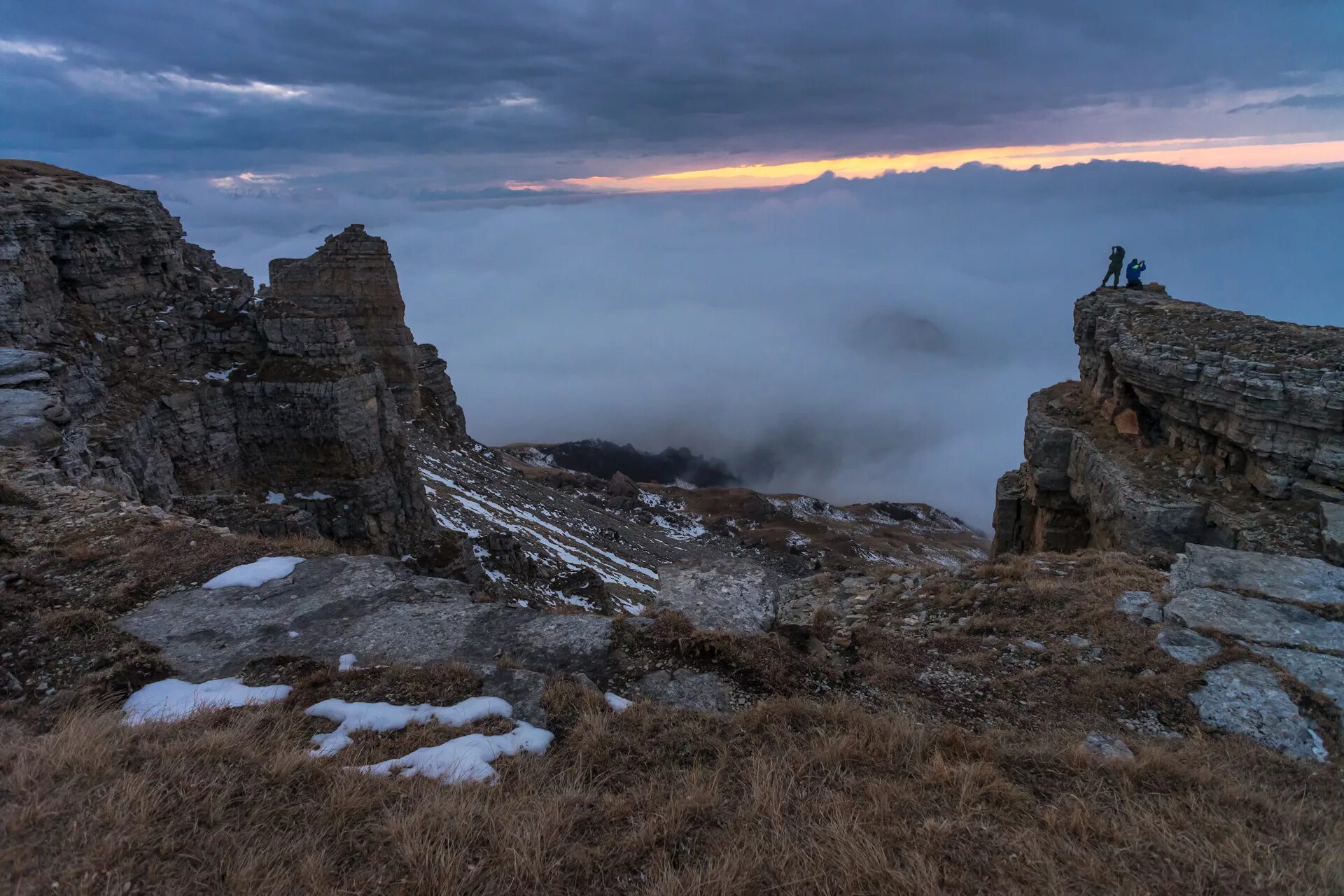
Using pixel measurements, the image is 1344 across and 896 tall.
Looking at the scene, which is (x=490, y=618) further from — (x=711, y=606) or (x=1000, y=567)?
(x=1000, y=567)

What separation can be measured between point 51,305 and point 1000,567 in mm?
23090

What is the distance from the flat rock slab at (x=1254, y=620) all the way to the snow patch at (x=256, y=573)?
12042 mm

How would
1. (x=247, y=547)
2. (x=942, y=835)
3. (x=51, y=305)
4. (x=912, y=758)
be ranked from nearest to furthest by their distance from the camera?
(x=942, y=835)
(x=912, y=758)
(x=247, y=547)
(x=51, y=305)

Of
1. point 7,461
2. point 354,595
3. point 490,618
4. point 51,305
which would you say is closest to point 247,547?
point 354,595

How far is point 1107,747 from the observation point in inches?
230

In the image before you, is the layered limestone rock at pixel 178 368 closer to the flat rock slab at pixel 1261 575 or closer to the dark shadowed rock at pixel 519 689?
the dark shadowed rock at pixel 519 689

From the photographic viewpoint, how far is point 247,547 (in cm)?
971

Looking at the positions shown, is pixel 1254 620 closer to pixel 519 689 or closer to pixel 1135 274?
pixel 519 689

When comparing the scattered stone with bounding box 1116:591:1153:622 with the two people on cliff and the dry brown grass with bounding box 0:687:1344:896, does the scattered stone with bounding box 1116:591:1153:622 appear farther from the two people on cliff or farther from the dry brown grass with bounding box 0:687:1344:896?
the two people on cliff

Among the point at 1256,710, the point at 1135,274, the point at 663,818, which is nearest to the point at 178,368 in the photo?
the point at 663,818

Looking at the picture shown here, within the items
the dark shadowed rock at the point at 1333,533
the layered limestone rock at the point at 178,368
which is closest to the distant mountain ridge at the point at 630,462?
the layered limestone rock at the point at 178,368

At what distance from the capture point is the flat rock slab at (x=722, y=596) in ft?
27.5

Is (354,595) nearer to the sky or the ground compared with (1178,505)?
nearer to the sky

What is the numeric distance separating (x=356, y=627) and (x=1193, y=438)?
19.8m
